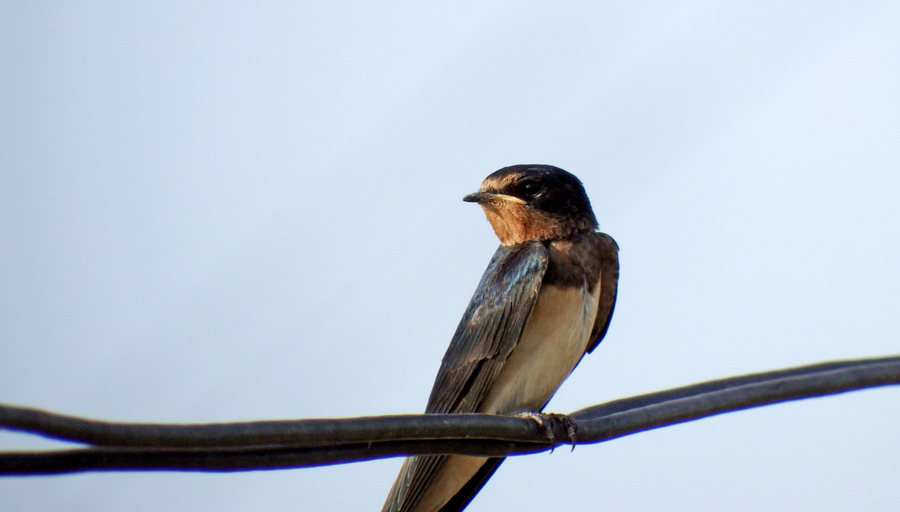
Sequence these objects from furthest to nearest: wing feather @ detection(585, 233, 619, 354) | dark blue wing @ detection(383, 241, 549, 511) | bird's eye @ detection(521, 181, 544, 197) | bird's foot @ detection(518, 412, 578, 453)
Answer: bird's eye @ detection(521, 181, 544, 197), wing feather @ detection(585, 233, 619, 354), dark blue wing @ detection(383, 241, 549, 511), bird's foot @ detection(518, 412, 578, 453)

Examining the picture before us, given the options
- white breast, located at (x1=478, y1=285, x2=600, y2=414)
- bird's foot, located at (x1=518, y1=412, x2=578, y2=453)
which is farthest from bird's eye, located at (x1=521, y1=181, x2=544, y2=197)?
bird's foot, located at (x1=518, y1=412, x2=578, y2=453)

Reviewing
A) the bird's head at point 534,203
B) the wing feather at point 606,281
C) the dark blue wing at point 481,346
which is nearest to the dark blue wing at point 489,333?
the dark blue wing at point 481,346

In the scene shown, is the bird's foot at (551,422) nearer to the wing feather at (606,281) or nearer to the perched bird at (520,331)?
the perched bird at (520,331)

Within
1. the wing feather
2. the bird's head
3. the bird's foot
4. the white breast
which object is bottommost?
the bird's foot

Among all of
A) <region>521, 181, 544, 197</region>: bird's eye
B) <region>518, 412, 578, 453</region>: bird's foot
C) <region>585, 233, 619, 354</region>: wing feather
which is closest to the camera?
<region>518, 412, 578, 453</region>: bird's foot

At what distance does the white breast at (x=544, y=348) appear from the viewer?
3252mm

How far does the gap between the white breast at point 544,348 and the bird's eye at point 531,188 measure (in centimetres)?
49

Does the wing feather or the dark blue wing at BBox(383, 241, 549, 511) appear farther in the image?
the wing feather

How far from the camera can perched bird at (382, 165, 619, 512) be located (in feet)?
10.5

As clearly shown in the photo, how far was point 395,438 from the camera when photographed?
1.58 meters

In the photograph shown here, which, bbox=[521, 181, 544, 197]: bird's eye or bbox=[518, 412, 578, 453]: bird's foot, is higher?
bbox=[521, 181, 544, 197]: bird's eye

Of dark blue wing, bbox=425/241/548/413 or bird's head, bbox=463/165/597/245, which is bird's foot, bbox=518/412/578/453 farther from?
bird's head, bbox=463/165/597/245

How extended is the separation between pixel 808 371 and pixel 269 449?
1.23 meters

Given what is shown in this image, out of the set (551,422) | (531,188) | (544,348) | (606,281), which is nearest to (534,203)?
(531,188)
